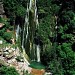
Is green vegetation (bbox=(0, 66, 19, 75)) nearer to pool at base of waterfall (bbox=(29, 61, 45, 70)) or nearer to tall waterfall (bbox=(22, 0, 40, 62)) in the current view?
pool at base of waterfall (bbox=(29, 61, 45, 70))

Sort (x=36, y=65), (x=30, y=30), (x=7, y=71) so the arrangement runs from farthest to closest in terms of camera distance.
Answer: (x=30, y=30), (x=36, y=65), (x=7, y=71)

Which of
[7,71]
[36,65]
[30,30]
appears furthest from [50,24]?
[7,71]

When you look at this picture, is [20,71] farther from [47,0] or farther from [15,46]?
[47,0]

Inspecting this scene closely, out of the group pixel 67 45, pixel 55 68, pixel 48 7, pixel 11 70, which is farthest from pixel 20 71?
pixel 48 7

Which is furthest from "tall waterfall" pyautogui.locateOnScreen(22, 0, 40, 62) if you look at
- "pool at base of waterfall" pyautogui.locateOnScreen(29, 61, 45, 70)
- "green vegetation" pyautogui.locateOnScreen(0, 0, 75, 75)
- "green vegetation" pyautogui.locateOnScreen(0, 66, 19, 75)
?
"green vegetation" pyautogui.locateOnScreen(0, 66, 19, 75)

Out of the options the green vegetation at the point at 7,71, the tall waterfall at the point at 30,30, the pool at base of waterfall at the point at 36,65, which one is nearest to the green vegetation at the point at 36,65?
the pool at base of waterfall at the point at 36,65

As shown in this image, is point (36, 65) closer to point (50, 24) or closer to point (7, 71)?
point (7, 71)

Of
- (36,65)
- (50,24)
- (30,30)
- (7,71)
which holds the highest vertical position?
(50,24)

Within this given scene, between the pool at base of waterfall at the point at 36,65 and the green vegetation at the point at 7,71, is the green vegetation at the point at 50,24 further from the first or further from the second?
the green vegetation at the point at 7,71

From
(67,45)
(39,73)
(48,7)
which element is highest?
(48,7)
